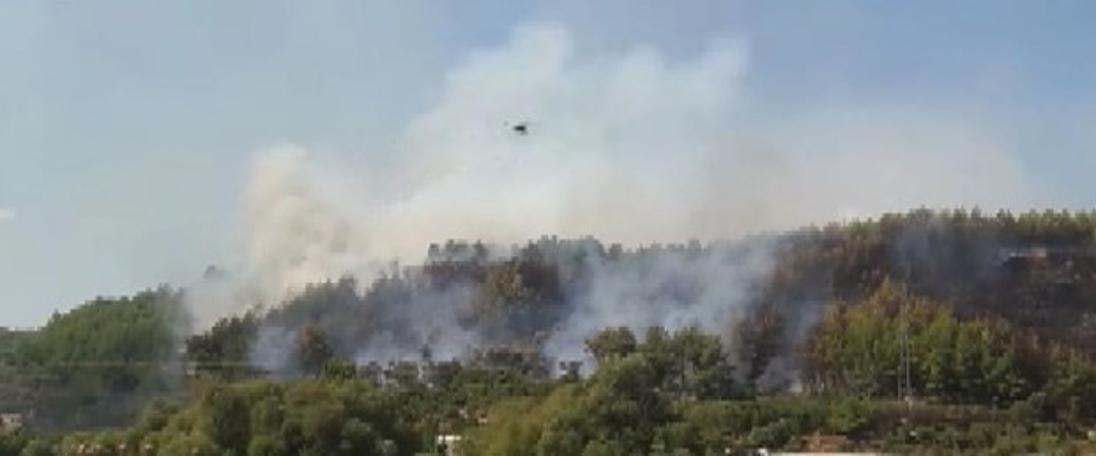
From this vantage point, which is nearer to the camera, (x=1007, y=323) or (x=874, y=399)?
(x=874, y=399)

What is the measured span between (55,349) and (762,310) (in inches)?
1052

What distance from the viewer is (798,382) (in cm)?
4831

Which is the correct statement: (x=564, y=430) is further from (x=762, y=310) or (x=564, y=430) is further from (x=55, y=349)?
(x=55, y=349)

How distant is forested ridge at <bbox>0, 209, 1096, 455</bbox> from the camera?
1077 inches

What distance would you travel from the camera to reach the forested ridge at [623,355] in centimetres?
2736

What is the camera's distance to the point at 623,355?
39469 millimetres

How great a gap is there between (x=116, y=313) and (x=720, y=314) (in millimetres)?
26066

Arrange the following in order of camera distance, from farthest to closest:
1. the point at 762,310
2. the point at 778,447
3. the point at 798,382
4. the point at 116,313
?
the point at 116,313 → the point at 762,310 → the point at 798,382 → the point at 778,447

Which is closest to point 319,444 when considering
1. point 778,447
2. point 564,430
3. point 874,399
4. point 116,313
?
point 564,430

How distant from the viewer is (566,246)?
62.7 metres

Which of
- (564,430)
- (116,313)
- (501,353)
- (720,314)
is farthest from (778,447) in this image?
(116,313)

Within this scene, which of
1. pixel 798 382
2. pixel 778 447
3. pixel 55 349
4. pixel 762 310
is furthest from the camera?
pixel 55 349

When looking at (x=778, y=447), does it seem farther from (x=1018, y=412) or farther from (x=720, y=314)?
(x=720, y=314)

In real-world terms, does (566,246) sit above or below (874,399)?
above
